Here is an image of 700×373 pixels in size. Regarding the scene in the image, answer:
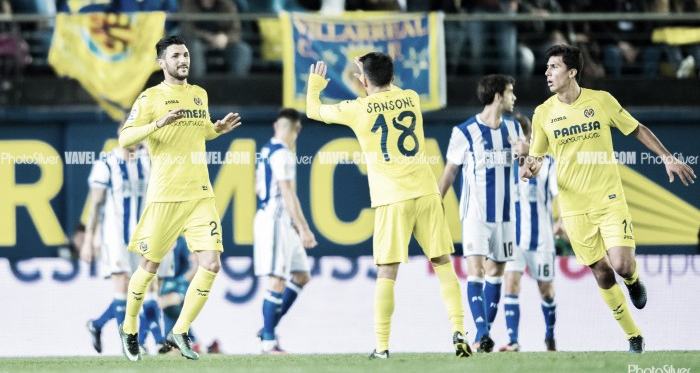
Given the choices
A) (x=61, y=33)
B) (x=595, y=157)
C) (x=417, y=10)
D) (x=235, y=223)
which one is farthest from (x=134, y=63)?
(x=595, y=157)

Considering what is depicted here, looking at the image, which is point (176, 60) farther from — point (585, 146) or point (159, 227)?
point (585, 146)

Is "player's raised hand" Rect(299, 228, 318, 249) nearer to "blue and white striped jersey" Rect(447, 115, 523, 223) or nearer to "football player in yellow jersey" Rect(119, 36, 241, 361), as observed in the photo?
"blue and white striped jersey" Rect(447, 115, 523, 223)

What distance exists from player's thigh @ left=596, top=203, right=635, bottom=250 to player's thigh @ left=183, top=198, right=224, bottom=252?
258cm

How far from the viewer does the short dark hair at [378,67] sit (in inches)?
368

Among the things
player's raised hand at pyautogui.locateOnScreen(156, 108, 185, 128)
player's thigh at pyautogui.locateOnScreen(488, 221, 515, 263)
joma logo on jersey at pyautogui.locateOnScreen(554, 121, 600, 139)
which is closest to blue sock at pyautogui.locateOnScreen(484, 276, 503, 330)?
player's thigh at pyautogui.locateOnScreen(488, 221, 515, 263)

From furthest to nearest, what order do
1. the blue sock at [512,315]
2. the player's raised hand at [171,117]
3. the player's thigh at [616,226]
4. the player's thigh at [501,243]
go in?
the blue sock at [512,315]
the player's thigh at [501,243]
the player's thigh at [616,226]
the player's raised hand at [171,117]

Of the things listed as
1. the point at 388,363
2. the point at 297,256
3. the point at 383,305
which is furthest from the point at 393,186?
the point at 297,256

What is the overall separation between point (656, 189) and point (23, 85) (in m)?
6.54

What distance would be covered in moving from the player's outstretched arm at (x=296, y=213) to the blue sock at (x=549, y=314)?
2.01 m

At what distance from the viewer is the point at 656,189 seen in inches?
569

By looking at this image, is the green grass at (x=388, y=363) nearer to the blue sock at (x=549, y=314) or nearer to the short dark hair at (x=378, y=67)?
the blue sock at (x=549, y=314)

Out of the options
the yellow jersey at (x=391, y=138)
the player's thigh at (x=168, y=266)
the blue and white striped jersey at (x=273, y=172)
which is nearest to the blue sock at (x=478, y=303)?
the yellow jersey at (x=391, y=138)

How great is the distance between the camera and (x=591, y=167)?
9531mm

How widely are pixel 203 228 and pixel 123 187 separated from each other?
2499 millimetres
